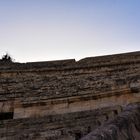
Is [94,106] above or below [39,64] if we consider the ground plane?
below

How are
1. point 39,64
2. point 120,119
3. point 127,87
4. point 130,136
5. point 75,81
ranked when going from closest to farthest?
point 130,136 → point 120,119 → point 127,87 → point 75,81 → point 39,64

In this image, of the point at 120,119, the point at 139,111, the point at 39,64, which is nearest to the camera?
the point at 120,119

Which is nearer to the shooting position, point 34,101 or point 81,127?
point 81,127

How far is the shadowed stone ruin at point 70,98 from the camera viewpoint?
6.02 metres

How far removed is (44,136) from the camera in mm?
6250

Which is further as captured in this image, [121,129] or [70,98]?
[70,98]

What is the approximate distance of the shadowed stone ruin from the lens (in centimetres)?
602

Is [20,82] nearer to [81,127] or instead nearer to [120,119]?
[81,127]

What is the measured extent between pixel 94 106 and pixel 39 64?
148 inches

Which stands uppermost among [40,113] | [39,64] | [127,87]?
[39,64]

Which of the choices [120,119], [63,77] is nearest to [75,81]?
[63,77]

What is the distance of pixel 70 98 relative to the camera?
10.0 metres

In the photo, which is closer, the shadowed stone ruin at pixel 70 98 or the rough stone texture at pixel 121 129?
the rough stone texture at pixel 121 129

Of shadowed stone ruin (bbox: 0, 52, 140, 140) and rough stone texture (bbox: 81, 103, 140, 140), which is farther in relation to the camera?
shadowed stone ruin (bbox: 0, 52, 140, 140)
